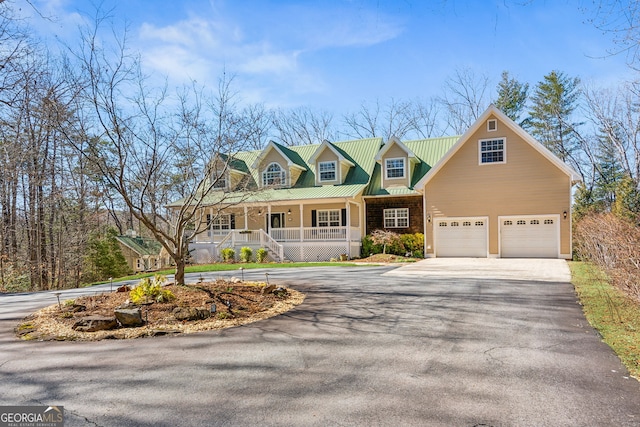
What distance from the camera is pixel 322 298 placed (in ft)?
31.7

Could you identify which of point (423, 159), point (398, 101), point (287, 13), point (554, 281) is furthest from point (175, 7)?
point (398, 101)

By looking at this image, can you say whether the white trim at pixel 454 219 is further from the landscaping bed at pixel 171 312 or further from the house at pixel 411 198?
the landscaping bed at pixel 171 312

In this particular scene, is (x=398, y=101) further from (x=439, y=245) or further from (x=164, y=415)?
(x=164, y=415)

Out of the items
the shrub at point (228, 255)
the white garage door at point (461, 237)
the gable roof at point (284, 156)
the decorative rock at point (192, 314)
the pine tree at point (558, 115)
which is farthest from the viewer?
the pine tree at point (558, 115)

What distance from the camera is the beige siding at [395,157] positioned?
23734mm

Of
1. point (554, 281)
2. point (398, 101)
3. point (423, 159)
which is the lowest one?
point (554, 281)

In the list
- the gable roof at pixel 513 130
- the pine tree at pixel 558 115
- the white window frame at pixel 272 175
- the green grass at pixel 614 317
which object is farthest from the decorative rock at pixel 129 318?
the pine tree at pixel 558 115

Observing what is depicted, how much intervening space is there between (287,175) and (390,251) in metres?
7.84

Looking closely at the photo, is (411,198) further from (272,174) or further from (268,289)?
(268,289)

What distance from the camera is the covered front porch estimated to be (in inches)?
911

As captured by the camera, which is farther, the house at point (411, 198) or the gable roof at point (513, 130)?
the house at point (411, 198)

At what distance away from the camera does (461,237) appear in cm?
2144

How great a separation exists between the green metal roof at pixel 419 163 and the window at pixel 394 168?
28.1 inches

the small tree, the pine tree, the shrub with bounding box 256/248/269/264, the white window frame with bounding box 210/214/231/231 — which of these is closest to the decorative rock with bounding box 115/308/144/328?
the shrub with bounding box 256/248/269/264
